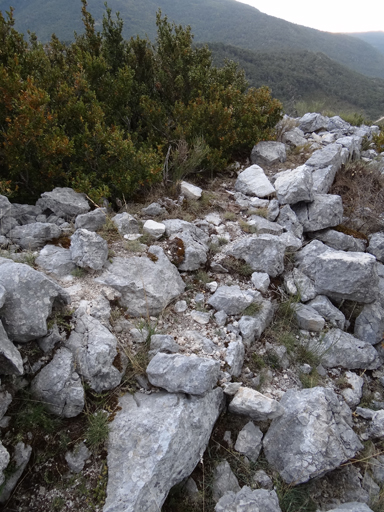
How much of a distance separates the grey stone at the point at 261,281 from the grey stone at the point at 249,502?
216 cm

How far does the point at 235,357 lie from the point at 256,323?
0.57m

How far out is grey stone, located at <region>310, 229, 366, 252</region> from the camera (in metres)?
5.06

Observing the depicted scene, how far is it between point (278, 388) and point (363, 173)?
5214 mm

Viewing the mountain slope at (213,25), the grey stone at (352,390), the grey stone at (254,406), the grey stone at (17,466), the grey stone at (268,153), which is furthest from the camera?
the mountain slope at (213,25)

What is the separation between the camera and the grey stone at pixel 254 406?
111 inches

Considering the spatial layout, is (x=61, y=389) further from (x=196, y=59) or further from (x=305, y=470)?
(x=196, y=59)

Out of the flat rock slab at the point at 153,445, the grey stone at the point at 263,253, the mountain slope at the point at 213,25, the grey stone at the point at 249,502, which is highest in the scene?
the mountain slope at the point at 213,25

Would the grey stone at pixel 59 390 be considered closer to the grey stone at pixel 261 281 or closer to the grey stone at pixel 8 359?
the grey stone at pixel 8 359

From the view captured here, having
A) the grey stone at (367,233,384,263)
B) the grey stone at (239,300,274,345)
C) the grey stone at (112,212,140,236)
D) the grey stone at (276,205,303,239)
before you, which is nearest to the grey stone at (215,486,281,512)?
the grey stone at (239,300,274,345)

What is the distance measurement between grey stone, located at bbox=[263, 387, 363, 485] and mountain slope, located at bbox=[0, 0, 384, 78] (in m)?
111

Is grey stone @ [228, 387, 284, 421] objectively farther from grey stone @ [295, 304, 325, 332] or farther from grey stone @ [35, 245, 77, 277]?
grey stone @ [35, 245, 77, 277]

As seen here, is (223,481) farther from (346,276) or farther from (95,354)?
(346,276)

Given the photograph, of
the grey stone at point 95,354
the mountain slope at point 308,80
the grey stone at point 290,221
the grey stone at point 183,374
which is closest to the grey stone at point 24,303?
the grey stone at point 95,354

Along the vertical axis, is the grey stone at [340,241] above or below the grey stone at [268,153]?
below
